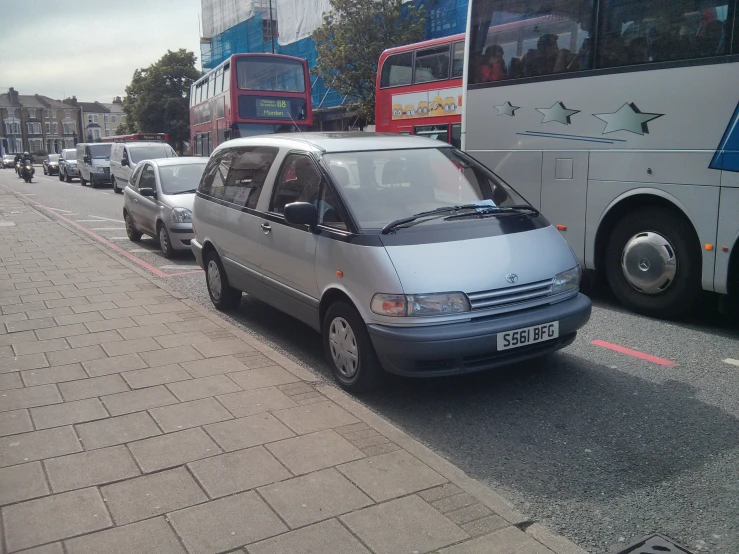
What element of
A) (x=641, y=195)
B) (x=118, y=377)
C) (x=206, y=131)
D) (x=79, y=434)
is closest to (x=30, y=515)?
(x=79, y=434)

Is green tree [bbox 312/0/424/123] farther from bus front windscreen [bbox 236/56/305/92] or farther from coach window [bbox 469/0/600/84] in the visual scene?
coach window [bbox 469/0/600/84]

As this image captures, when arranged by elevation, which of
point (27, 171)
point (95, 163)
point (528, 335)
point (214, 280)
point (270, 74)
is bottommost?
point (214, 280)

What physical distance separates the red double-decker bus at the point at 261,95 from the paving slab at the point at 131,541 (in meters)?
16.3

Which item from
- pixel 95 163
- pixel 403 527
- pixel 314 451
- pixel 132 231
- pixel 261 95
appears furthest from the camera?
pixel 95 163

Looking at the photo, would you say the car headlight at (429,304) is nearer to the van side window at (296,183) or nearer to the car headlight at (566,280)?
the car headlight at (566,280)

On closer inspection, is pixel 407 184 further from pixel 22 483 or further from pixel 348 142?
pixel 22 483

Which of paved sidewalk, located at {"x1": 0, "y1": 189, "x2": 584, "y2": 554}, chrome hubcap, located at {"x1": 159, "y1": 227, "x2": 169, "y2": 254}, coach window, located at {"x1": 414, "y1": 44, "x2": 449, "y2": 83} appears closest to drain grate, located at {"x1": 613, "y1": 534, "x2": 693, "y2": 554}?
paved sidewalk, located at {"x1": 0, "y1": 189, "x2": 584, "y2": 554}

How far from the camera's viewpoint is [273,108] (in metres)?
19.4

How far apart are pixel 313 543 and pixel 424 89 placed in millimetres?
12670

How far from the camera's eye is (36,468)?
368 centimetres

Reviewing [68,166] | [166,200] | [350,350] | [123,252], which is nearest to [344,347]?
[350,350]

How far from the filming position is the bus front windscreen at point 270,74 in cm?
1906

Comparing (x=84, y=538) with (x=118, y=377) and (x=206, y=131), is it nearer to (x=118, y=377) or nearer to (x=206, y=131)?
(x=118, y=377)

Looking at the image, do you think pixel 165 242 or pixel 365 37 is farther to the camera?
pixel 365 37
